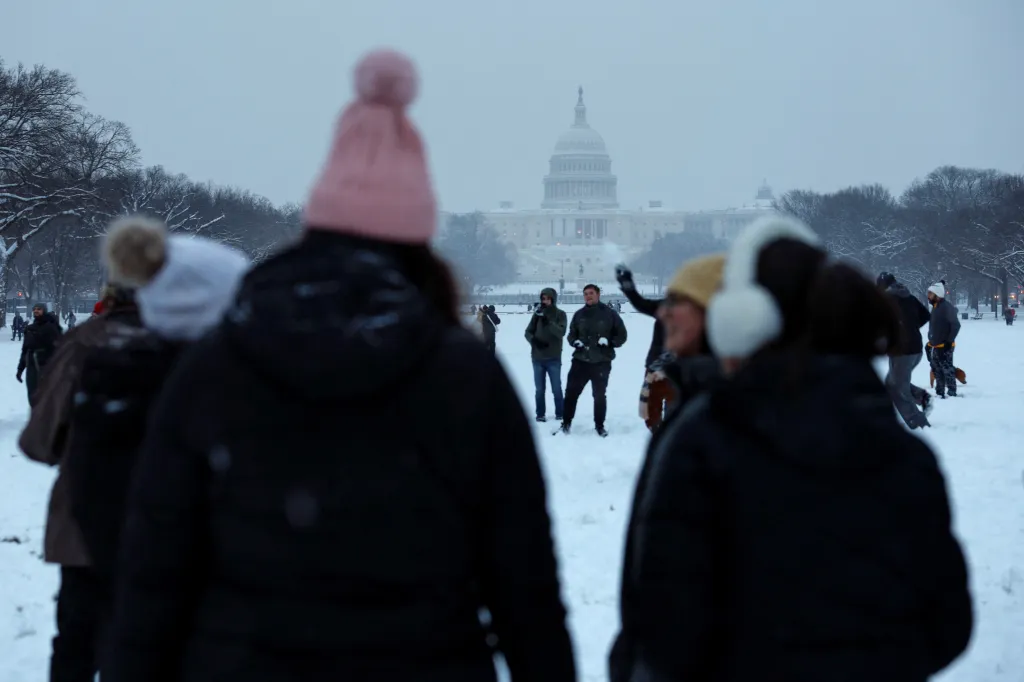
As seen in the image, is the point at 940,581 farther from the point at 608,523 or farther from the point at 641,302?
the point at 608,523

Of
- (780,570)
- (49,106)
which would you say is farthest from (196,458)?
(49,106)

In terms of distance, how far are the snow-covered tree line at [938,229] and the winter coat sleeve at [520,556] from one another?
58523mm

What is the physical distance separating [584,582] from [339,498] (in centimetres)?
478

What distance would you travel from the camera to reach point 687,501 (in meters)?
2.53

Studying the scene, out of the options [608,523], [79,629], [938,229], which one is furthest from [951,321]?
[938,229]

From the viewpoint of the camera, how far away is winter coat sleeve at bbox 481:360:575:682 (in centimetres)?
238

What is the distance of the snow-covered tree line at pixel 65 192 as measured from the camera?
130ft

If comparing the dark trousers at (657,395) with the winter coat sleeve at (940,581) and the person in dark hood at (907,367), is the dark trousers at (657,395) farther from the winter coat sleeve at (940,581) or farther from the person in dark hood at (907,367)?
the person in dark hood at (907,367)

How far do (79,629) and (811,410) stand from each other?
243 centimetres

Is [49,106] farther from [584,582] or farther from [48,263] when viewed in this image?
[584,582]

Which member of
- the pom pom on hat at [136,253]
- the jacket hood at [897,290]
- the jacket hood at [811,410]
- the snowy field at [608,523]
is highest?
the jacket hood at [897,290]

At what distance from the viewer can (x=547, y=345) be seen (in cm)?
1498

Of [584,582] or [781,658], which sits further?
[584,582]

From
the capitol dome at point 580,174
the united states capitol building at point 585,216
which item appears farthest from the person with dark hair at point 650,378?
the capitol dome at point 580,174
